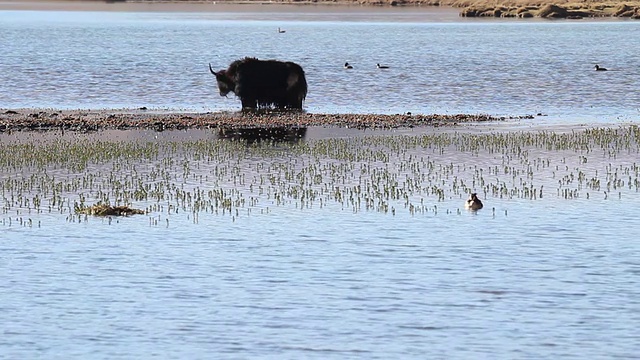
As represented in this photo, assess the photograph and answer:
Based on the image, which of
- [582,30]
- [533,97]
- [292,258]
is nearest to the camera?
[292,258]

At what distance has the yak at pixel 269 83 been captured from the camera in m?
36.8

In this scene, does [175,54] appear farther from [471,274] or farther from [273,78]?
[471,274]

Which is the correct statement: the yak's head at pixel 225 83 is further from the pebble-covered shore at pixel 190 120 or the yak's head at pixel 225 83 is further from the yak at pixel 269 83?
the pebble-covered shore at pixel 190 120

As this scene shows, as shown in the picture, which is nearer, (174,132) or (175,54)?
(174,132)

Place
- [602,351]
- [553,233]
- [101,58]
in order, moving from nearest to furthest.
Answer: [602,351] → [553,233] → [101,58]

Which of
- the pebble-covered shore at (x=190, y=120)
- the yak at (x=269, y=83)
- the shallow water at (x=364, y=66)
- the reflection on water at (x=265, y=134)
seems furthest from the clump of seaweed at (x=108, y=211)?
the shallow water at (x=364, y=66)

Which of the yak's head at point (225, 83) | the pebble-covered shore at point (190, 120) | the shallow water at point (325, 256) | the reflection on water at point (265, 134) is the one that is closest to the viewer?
the shallow water at point (325, 256)

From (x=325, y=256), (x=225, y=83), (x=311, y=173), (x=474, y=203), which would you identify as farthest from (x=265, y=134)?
(x=325, y=256)

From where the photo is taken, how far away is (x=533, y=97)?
1681 inches

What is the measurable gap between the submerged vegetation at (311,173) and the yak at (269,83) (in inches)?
286

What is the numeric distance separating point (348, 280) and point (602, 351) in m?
3.95

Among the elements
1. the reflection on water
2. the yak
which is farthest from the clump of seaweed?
the yak

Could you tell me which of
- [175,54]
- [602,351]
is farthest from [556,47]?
[602,351]

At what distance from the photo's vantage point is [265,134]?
31062 mm
